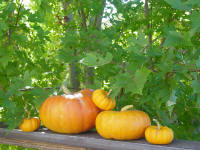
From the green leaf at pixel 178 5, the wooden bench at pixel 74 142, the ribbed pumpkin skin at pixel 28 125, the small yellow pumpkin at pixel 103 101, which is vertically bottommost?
the wooden bench at pixel 74 142

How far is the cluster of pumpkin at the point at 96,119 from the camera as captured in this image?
48.1 inches

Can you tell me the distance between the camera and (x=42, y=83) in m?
2.49

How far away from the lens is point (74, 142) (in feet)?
4.34

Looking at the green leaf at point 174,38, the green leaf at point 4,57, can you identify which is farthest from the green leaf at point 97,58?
the green leaf at point 4,57

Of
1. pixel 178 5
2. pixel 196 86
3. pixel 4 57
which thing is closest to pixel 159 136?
pixel 196 86

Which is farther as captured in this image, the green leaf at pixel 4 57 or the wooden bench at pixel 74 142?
the green leaf at pixel 4 57

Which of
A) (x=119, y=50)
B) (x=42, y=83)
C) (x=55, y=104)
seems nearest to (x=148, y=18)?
(x=119, y=50)

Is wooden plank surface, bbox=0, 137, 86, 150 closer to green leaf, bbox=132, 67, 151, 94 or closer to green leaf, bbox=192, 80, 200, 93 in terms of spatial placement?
green leaf, bbox=132, 67, 151, 94

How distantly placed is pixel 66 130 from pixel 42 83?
120 cm

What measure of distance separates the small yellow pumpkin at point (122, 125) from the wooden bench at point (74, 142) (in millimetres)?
32

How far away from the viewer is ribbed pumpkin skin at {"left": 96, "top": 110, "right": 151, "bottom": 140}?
1.22 meters

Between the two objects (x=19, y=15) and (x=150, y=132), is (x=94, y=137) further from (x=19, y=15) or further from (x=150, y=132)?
(x=19, y=15)

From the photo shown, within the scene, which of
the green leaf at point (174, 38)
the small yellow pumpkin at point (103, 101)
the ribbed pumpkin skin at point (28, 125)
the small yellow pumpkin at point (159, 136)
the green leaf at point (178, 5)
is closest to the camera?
the green leaf at point (174, 38)

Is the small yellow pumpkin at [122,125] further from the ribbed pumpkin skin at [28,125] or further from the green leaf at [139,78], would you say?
the ribbed pumpkin skin at [28,125]
